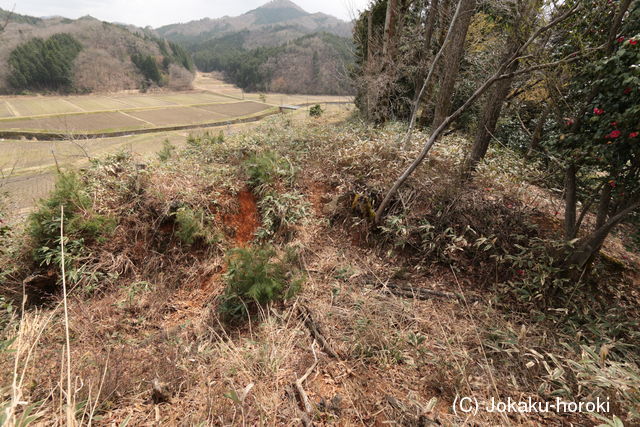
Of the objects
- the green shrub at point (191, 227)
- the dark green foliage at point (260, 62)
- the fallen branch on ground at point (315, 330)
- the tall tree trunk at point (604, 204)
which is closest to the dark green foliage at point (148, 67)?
the dark green foliage at point (260, 62)

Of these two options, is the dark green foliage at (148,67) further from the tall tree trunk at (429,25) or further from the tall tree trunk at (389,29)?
the tall tree trunk at (429,25)

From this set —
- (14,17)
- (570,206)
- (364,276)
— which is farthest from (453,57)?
(14,17)

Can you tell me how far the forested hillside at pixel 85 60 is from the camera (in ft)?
156

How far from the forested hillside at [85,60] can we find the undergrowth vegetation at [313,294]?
179 ft

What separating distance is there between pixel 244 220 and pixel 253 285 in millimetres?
2014

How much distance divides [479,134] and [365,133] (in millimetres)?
2740

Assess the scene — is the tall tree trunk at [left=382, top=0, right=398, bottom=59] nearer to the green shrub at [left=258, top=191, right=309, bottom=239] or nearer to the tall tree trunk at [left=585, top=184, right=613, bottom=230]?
the green shrub at [left=258, top=191, right=309, bottom=239]

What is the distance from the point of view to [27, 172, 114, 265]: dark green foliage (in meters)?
3.95

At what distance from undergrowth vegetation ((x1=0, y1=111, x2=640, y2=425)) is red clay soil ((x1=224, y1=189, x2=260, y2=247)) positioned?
3cm

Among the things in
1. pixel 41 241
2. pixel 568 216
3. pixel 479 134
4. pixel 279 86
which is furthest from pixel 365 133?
pixel 279 86

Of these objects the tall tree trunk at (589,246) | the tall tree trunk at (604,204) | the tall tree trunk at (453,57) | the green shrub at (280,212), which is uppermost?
the tall tree trunk at (453,57)

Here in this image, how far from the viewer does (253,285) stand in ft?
10.5

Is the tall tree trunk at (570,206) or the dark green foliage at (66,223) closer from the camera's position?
the tall tree trunk at (570,206)

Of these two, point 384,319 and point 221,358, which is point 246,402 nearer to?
point 221,358
